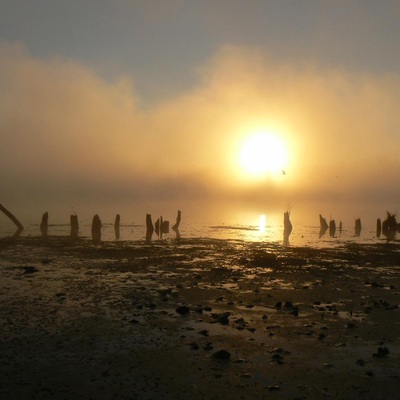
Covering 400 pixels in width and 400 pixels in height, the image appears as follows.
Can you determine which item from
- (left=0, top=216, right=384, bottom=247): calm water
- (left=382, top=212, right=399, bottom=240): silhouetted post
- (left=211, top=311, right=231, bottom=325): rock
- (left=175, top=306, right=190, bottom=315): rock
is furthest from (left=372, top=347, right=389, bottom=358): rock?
(left=382, top=212, right=399, bottom=240): silhouetted post

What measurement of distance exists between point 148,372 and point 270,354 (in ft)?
9.67

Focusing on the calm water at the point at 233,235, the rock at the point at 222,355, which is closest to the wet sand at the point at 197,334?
the rock at the point at 222,355

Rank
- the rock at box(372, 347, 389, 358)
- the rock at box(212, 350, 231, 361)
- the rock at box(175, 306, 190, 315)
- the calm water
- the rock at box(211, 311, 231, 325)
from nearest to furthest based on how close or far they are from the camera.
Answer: the rock at box(212, 350, 231, 361), the rock at box(372, 347, 389, 358), the rock at box(211, 311, 231, 325), the rock at box(175, 306, 190, 315), the calm water

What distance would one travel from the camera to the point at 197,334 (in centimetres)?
1083

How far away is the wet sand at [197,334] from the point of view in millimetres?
7676

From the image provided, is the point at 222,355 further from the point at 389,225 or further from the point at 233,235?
the point at 389,225

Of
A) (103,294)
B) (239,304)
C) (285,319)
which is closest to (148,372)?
(285,319)

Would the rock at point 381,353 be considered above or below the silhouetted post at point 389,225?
below

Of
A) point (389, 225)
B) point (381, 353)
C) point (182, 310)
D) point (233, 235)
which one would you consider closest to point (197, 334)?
Answer: point (182, 310)

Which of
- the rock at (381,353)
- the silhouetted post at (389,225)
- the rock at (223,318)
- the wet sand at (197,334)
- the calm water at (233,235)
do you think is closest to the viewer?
the wet sand at (197,334)

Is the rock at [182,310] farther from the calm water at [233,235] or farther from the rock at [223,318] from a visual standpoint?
the calm water at [233,235]

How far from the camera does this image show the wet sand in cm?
768

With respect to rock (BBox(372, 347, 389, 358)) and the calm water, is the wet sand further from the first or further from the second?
the calm water

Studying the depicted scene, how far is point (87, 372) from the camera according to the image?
8.11m
